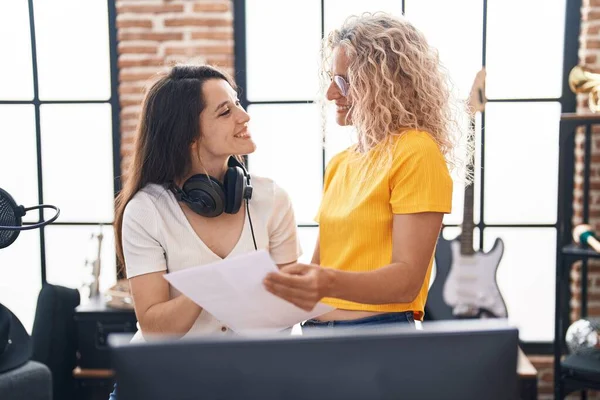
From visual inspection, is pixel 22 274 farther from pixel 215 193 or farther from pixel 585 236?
pixel 585 236

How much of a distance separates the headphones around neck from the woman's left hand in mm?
383

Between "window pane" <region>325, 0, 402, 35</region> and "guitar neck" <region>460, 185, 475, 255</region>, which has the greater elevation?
"window pane" <region>325, 0, 402, 35</region>

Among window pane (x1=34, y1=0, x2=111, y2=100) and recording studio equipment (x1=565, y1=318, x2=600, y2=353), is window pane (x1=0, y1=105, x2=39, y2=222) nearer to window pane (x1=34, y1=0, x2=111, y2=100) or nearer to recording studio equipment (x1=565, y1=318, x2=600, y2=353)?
window pane (x1=34, y1=0, x2=111, y2=100)

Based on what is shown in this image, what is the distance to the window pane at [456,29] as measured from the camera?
A: 10.7 feet

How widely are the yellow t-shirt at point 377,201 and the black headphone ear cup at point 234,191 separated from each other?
20 cm

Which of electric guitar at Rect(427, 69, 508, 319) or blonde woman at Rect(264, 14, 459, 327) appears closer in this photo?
blonde woman at Rect(264, 14, 459, 327)

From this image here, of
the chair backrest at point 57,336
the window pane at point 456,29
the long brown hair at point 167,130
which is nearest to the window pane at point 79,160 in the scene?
the chair backrest at point 57,336

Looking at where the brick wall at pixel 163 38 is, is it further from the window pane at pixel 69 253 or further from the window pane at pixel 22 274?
the window pane at pixel 22 274

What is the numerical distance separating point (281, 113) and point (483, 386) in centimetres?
280

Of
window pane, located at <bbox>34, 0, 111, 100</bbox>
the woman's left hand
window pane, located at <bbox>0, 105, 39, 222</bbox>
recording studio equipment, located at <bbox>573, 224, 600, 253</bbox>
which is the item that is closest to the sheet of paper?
the woman's left hand

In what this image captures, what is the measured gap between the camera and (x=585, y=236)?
9.55ft

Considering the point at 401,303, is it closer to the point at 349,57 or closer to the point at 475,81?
the point at 349,57

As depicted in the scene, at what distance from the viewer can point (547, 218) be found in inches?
132

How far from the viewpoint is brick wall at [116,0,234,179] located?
3.16 meters
